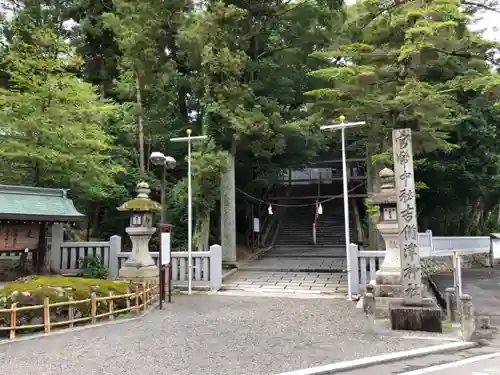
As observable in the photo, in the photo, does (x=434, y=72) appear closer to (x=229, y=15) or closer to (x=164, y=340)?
(x=229, y=15)

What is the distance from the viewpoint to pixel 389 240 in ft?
34.6

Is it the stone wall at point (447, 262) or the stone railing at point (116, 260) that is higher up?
the stone railing at point (116, 260)

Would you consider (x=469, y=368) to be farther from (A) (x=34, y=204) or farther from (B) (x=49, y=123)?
(B) (x=49, y=123)

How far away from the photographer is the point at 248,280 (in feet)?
47.9

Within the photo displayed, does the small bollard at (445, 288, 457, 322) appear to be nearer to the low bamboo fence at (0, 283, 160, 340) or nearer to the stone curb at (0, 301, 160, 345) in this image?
the stone curb at (0, 301, 160, 345)

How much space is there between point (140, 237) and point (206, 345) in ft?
20.6

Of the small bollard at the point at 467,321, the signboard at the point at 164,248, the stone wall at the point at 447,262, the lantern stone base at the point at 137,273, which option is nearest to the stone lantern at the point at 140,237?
the lantern stone base at the point at 137,273

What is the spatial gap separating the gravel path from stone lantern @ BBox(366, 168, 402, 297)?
3.71 ft

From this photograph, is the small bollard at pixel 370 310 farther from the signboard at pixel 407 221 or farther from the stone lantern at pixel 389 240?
the signboard at pixel 407 221

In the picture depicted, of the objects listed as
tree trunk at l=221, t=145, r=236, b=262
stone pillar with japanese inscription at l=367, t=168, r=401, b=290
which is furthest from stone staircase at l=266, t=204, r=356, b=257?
stone pillar with japanese inscription at l=367, t=168, r=401, b=290

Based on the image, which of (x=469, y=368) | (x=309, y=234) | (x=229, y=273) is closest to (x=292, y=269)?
(x=229, y=273)

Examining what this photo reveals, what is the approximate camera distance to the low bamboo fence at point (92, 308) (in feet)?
23.2

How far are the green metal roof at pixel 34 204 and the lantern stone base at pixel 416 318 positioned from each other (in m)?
9.41

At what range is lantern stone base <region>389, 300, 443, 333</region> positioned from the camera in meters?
7.71
